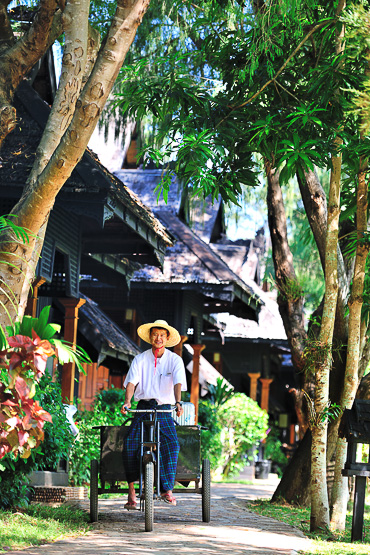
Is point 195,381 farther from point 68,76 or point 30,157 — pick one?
point 68,76

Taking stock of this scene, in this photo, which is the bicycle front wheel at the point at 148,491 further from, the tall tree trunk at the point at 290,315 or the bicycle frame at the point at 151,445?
the tall tree trunk at the point at 290,315

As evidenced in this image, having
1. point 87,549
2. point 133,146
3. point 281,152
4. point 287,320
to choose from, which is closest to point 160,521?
point 87,549

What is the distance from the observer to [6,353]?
5.05m

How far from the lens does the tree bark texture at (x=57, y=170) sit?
22.4 feet

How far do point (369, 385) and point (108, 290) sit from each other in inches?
337

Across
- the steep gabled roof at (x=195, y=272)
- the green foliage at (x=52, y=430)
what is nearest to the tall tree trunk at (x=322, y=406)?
the green foliage at (x=52, y=430)

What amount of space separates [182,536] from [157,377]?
1.65 meters

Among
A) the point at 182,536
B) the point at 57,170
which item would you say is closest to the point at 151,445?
the point at 182,536

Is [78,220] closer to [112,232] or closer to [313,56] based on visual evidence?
[112,232]

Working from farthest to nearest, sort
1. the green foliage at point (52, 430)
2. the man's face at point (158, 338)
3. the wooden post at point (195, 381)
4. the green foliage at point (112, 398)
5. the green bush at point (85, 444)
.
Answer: the wooden post at point (195, 381) < the green foliage at point (112, 398) < the green bush at point (85, 444) < the green foliage at point (52, 430) < the man's face at point (158, 338)

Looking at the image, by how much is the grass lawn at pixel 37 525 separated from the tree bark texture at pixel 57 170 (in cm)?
169

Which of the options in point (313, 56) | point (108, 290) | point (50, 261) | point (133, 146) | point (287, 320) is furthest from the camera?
point (133, 146)

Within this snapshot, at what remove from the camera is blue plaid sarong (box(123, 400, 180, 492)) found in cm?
829

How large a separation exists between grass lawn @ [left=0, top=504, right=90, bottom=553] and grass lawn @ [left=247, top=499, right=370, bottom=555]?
6.93 ft
